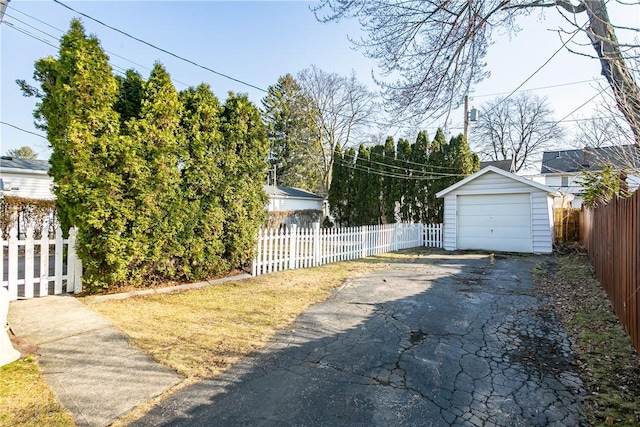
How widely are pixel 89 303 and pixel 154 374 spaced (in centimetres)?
276

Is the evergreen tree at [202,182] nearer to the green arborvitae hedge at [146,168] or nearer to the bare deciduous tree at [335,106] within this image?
the green arborvitae hedge at [146,168]

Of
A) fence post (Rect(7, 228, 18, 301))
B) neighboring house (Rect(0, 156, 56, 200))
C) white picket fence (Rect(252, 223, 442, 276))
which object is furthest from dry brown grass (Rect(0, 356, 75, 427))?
neighboring house (Rect(0, 156, 56, 200))

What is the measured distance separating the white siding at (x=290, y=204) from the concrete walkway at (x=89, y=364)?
1825cm

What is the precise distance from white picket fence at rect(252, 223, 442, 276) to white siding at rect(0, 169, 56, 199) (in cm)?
1215

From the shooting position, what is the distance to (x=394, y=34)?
5.64 m

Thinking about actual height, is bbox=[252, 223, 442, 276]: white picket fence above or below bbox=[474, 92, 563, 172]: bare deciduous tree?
below

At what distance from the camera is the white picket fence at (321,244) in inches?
300

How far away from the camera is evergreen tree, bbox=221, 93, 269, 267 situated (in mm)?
6555

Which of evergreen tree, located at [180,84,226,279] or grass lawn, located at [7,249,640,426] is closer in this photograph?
grass lawn, located at [7,249,640,426]

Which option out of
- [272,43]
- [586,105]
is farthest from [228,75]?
[586,105]

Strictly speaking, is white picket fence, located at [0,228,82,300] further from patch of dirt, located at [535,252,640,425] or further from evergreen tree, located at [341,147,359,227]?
evergreen tree, located at [341,147,359,227]

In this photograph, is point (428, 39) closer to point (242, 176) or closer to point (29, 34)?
point (242, 176)

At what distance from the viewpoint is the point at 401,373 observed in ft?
9.56

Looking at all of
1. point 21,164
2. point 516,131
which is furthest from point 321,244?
point 516,131
